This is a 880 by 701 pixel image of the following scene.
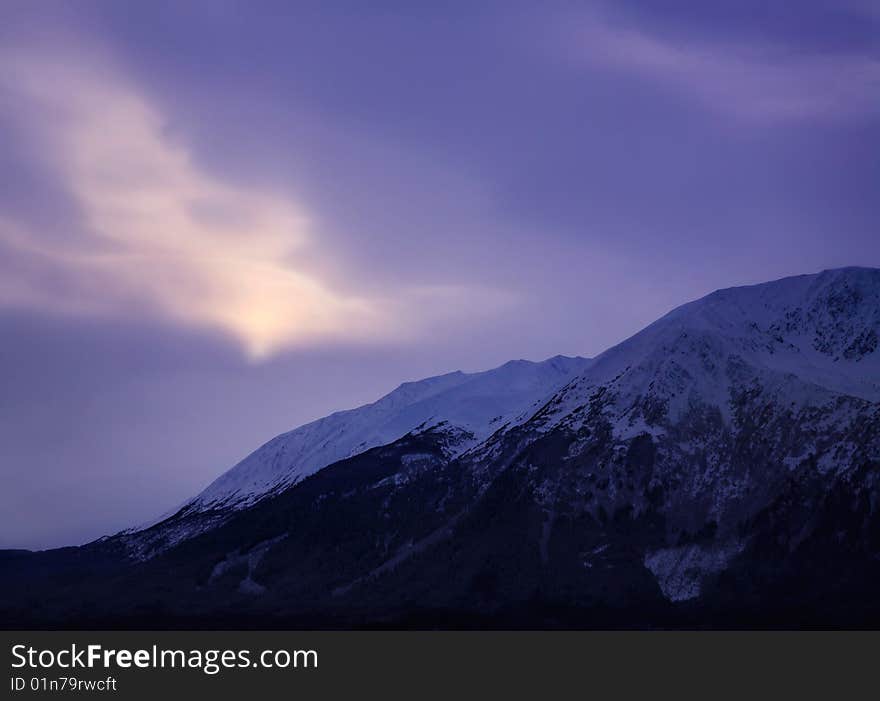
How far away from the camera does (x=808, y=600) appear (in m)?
194
